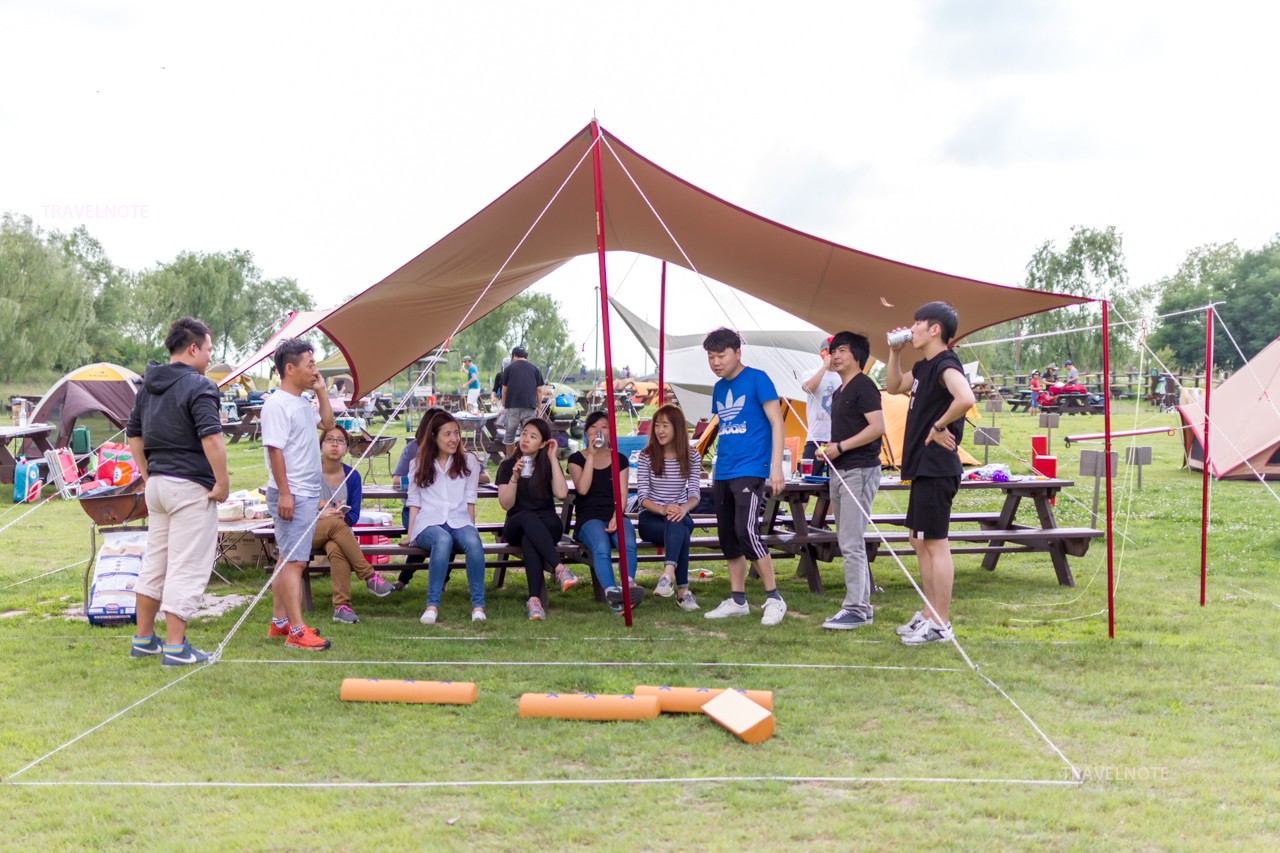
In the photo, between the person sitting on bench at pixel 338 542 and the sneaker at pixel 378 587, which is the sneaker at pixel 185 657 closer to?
the person sitting on bench at pixel 338 542

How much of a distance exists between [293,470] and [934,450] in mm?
2896

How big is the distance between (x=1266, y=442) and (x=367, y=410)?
14506 millimetres

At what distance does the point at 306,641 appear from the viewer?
14.9ft

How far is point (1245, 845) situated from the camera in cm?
244

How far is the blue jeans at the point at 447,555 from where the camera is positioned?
513 cm

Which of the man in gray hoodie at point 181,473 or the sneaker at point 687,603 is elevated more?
the man in gray hoodie at point 181,473

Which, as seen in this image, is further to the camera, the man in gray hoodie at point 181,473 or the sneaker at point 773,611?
the sneaker at point 773,611

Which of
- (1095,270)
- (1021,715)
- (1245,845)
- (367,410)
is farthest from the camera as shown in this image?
(1095,270)

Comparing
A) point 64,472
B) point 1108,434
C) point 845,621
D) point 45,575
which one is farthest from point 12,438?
point 1108,434

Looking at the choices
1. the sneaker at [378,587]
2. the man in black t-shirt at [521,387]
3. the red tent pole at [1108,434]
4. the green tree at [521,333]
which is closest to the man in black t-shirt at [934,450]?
the red tent pole at [1108,434]

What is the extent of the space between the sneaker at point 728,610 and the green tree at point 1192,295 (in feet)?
143

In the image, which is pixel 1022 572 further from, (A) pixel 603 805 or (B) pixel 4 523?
(B) pixel 4 523

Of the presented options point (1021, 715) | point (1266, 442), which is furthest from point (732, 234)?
point (1266, 442)

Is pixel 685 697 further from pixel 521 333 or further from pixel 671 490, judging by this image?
pixel 521 333
